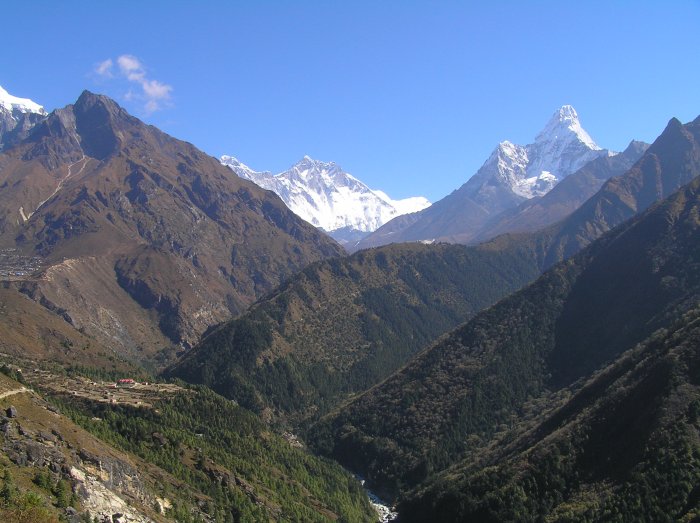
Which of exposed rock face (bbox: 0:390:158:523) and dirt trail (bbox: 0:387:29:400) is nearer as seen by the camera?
exposed rock face (bbox: 0:390:158:523)

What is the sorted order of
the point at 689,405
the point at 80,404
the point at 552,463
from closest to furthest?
the point at 689,405 < the point at 552,463 < the point at 80,404

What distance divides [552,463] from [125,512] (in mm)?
98424

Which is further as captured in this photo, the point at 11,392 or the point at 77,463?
the point at 11,392

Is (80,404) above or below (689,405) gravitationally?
above

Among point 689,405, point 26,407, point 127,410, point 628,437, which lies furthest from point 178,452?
point 689,405

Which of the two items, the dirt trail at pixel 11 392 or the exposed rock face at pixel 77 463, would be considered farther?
the dirt trail at pixel 11 392

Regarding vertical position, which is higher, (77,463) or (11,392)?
(11,392)

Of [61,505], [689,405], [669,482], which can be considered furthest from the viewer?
[689,405]

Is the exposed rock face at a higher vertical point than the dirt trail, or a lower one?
lower

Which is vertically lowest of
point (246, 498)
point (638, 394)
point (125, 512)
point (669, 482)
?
point (669, 482)

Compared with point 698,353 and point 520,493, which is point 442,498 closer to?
point 520,493

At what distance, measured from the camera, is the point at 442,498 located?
17375 cm

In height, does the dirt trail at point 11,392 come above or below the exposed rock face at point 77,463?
above

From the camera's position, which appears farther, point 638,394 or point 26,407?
point 638,394
